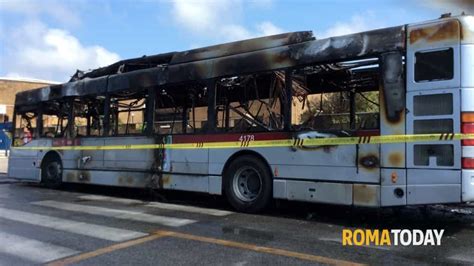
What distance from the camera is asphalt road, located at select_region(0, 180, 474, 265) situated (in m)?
5.81

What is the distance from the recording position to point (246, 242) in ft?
21.6

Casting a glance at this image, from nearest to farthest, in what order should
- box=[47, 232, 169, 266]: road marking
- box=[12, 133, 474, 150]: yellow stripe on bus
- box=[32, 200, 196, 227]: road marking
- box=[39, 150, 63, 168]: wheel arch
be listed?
box=[47, 232, 169, 266]: road marking
box=[12, 133, 474, 150]: yellow stripe on bus
box=[32, 200, 196, 227]: road marking
box=[39, 150, 63, 168]: wheel arch

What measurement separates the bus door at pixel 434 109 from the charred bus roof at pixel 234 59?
1.24 ft

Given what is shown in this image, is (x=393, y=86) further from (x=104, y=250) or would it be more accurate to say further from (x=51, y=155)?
(x=51, y=155)

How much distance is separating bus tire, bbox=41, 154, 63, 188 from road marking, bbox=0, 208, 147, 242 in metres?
4.05

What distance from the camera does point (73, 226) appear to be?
7836mm

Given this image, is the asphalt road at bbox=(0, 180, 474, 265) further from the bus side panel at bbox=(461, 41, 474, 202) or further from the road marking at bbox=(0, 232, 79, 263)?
the bus side panel at bbox=(461, 41, 474, 202)

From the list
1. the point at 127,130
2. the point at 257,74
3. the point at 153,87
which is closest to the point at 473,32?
the point at 257,74

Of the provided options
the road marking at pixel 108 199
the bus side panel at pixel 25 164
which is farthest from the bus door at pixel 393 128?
the bus side panel at pixel 25 164

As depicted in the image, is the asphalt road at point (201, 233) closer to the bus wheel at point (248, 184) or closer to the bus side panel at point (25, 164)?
the bus wheel at point (248, 184)

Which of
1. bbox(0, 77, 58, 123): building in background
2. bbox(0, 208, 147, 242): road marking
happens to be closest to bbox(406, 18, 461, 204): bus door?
bbox(0, 208, 147, 242): road marking

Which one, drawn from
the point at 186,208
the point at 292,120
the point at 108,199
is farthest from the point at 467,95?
the point at 108,199

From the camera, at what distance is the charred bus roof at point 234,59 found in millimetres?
7621

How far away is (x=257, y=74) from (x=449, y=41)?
3.43 meters
